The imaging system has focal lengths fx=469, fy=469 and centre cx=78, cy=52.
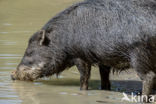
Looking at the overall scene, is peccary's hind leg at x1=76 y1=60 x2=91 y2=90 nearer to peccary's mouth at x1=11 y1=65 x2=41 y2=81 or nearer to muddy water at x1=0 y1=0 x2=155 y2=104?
muddy water at x1=0 y1=0 x2=155 y2=104

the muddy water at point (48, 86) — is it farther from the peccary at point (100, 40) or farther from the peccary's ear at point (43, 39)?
the peccary's ear at point (43, 39)

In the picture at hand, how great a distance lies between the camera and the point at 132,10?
736 centimetres

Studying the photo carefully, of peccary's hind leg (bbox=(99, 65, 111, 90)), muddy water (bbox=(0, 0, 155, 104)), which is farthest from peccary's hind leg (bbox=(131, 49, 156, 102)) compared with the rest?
peccary's hind leg (bbox=(99, 65, 111, 90))

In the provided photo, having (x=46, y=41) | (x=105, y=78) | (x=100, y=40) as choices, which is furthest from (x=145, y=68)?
(x=46, y=41)

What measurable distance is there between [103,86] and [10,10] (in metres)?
11.2

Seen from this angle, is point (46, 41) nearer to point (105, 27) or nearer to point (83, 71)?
point (83, 71)

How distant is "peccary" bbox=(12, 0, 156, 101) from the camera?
7055 millimetres

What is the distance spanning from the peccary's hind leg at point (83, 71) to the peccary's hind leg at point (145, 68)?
1058 millimetres

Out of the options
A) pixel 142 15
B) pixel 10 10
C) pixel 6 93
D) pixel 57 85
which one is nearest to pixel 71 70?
pixel 57 85

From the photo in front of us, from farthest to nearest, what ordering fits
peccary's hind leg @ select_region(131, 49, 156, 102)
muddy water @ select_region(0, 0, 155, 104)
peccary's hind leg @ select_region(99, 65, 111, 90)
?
peccary's hind leg @ select_region(99, 65, 111, 90)
muddy water @ select_region(0, 0, 155, 104)
peccary's hind leg @ select_region(131, 49, 156, 102)

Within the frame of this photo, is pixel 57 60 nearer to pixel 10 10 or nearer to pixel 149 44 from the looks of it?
pixel 149 44

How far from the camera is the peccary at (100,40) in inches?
278

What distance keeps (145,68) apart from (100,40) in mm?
857

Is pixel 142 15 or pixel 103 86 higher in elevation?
pixel 142 15
